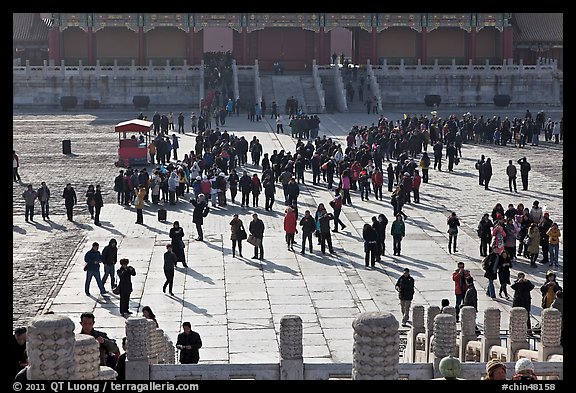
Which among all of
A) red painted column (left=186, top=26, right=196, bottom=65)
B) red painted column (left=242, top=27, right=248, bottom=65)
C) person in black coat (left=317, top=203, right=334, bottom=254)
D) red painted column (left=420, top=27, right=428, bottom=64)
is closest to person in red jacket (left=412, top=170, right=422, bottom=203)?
person in black coat (left=317, top=203, right=334, bottom=254)

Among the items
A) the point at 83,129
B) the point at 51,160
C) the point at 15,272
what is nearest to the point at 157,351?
the point at 15,272

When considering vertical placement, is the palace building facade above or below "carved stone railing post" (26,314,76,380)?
above

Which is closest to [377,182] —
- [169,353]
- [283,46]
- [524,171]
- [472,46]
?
[524,171]

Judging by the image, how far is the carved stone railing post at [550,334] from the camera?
15.1m

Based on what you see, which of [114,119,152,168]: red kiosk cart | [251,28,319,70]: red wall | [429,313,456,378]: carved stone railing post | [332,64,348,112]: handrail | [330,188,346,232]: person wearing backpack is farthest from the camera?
[251,28,319,70]: red wall

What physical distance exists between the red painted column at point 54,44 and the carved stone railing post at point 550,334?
5587 centimetres

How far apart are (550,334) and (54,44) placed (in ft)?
185

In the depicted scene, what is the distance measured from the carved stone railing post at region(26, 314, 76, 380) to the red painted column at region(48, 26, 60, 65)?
59.0m

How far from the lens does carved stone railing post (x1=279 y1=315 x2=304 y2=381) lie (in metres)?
14.2

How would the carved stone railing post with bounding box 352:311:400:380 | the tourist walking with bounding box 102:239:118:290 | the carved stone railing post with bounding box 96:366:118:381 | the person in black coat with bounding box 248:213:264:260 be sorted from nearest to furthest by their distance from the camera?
the carved stone railing post with bounding box 352:311:400:380 < the carved stone railing post with bounding box 96:366:118:381 < the tourist walking with bounding box 102:239:118:290 < the person in black coat with bounding box 248:213:264:260

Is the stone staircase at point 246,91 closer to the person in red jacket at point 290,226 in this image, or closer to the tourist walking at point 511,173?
the tourist walking at point 511,173

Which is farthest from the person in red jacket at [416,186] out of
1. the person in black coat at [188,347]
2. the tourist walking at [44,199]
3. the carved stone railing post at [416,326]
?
the person in black coat at [188,347]

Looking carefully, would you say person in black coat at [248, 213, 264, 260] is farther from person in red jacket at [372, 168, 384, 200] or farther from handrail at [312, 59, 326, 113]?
handrail at [312, 59, 326, 113]

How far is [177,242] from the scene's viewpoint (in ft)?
78.3
